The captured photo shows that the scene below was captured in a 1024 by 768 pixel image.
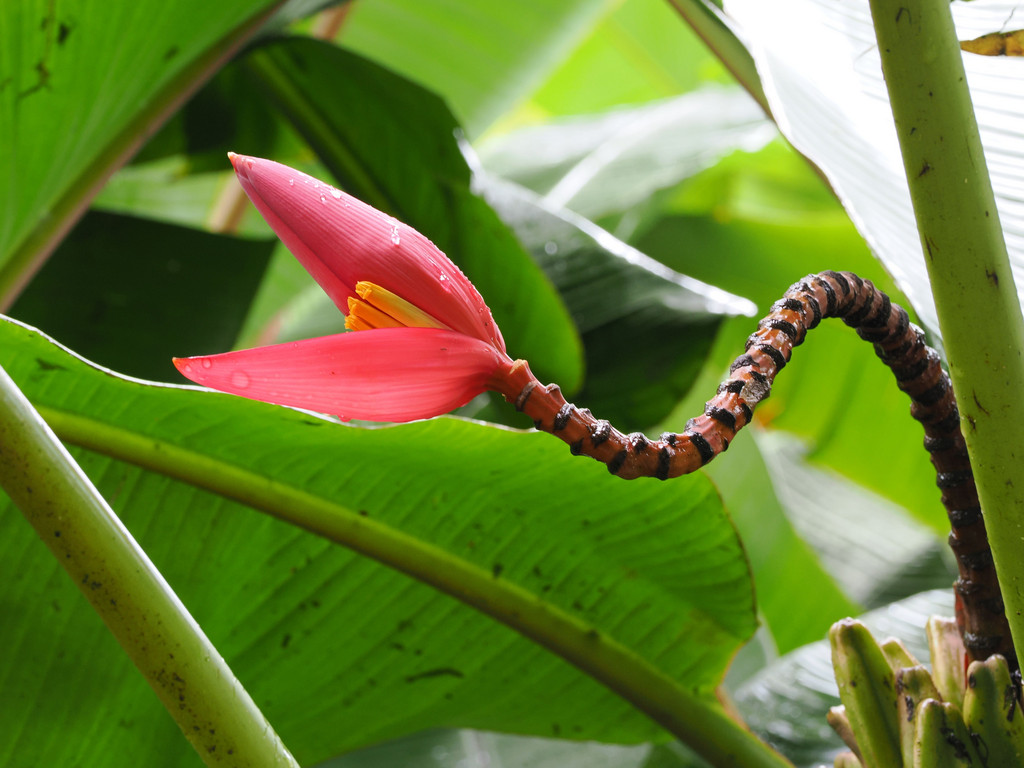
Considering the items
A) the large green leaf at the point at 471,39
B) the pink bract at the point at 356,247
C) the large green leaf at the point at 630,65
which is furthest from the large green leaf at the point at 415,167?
the large green leaf at the point at 630,65

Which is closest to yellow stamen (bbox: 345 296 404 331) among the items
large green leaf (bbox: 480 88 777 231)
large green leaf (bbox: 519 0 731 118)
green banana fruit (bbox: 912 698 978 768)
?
green banana fruit (bbox: 912 698 978 768)

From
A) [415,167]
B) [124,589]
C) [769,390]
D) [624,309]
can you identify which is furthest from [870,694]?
[415,167]

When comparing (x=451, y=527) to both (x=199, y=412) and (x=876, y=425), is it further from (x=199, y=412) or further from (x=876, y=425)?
(x=876, y=425)

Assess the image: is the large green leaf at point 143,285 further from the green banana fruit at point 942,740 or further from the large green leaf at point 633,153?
the green banana fruit at point 942,740

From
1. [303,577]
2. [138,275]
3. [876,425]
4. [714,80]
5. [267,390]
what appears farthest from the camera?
[714,80]

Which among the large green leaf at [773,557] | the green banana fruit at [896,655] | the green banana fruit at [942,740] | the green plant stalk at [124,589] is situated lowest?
the large green leaf at [773,557]

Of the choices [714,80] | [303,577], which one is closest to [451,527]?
[303,577]

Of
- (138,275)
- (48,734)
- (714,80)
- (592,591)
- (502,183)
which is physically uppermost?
(714,80)
